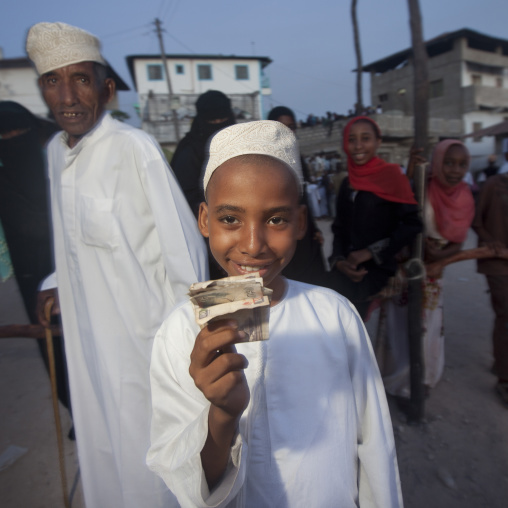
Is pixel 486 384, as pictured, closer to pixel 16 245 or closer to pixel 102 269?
pixel 102 269

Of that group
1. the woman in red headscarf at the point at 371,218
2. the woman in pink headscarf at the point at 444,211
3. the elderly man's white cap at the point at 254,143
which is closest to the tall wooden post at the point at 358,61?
the woman in pink headscarf at the point at 444,211

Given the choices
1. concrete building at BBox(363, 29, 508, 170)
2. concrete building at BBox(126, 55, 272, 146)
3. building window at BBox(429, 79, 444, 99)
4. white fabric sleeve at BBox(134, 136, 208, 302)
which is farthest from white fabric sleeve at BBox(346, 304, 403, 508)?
concrete building at BBox(126, 55, 272, 146)

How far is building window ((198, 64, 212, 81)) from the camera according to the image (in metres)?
39.9

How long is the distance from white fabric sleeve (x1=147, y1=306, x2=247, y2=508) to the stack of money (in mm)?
279

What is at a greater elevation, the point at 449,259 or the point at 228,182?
the point at 228,182

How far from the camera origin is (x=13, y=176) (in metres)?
2.79

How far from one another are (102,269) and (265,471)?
1182mm

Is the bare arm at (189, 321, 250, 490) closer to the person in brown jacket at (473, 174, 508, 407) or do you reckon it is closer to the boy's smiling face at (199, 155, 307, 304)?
the boy's smiling face at (199, 155, 307, 304)

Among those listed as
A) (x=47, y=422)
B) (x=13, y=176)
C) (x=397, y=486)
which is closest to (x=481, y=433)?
(x=397, y=486)

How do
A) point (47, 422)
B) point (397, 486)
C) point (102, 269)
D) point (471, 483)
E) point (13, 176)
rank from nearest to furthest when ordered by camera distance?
1. point (397, 486)
2. point (102, 269)
3. point (471, 483)
4. point (13, 176)
5. point (47, 422)

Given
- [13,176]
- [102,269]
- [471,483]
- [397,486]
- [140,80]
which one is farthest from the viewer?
[140,80]

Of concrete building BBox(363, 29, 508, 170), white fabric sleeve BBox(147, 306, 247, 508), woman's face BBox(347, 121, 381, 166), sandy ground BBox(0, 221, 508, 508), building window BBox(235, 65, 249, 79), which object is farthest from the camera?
building window BBox(235, 65, 249, 79)

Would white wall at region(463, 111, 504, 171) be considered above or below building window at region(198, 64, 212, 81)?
below

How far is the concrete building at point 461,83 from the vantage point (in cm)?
2738
